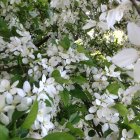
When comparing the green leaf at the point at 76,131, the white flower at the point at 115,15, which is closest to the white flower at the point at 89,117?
the green leaf at the point at 76,131

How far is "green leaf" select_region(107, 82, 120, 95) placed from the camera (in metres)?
1.56

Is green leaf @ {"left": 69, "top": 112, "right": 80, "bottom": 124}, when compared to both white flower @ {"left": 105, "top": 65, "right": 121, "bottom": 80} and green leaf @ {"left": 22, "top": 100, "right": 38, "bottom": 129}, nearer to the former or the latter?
white flower @ {"left": 105, "top": 65, "right": 121, "bottom": 80}

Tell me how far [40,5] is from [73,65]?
1104mm

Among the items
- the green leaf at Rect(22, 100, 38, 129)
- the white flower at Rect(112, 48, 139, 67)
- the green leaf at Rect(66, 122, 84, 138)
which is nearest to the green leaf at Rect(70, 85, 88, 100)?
the green leaf at Rect(66, 122, 84, 138)

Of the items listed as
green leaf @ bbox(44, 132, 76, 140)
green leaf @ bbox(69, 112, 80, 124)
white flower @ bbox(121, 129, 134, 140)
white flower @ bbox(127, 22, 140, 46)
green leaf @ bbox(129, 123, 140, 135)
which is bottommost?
green leaf @ bbox(69, 112, 80, 124)

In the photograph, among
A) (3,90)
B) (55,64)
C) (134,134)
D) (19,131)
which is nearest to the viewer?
(19,131)

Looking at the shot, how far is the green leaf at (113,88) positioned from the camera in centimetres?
156

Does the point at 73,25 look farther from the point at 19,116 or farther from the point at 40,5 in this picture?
the point at 19,116

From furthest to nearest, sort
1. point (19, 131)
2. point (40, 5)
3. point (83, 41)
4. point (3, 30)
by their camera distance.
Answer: point (83, 41) < point (40, 5) < point (3, 30) < point (19, 131)

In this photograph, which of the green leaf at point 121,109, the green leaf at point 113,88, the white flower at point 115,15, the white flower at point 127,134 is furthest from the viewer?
the green leaf at point 113,88

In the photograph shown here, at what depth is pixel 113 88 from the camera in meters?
1.57

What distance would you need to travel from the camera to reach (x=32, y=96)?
3.71 ft

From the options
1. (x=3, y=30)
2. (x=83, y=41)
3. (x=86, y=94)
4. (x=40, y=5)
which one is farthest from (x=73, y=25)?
(x=86, y=94)

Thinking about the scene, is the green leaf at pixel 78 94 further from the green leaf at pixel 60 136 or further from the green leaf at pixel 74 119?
the green leaf at pixel 60 136
